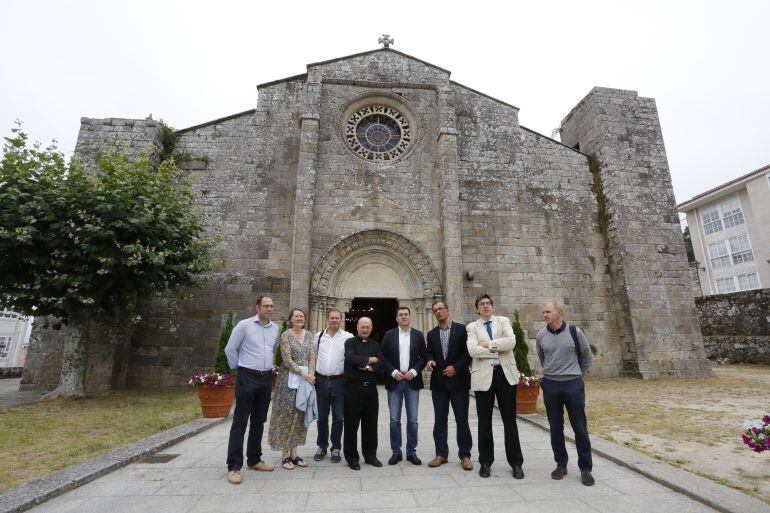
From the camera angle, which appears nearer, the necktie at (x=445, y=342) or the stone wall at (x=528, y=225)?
the necktie at (x=445, y=342)

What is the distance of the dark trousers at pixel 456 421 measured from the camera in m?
4.07

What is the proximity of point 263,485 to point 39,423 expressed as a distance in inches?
208

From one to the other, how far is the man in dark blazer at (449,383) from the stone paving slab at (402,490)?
0.67ft

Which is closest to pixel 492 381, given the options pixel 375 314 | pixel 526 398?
pixel 526 398

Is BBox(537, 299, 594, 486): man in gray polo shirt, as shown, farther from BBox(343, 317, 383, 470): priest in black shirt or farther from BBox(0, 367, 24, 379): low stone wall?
BBox(0, 367, 24, 379): low stone wall

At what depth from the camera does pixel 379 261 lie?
11.4 meters

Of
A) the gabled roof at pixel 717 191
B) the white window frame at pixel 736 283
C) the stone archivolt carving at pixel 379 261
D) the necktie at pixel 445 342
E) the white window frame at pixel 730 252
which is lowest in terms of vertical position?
the necktie at pixel 445 342

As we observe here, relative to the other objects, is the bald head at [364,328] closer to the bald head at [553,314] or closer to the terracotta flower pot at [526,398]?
the bald head at [553,314]

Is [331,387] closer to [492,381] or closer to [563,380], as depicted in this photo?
[492,381]

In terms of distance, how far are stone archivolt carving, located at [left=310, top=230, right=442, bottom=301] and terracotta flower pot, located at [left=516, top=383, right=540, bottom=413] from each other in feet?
14.2

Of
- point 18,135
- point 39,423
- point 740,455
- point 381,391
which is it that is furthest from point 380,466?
point 18,135

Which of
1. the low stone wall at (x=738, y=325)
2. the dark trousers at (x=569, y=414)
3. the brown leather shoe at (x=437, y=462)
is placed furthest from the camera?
the low stone wall at (x=738, y=325)

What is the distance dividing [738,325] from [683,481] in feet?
57.0

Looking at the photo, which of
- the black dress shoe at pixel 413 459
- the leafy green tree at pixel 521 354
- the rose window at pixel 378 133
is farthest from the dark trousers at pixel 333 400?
the rose window at pixel 378 133
